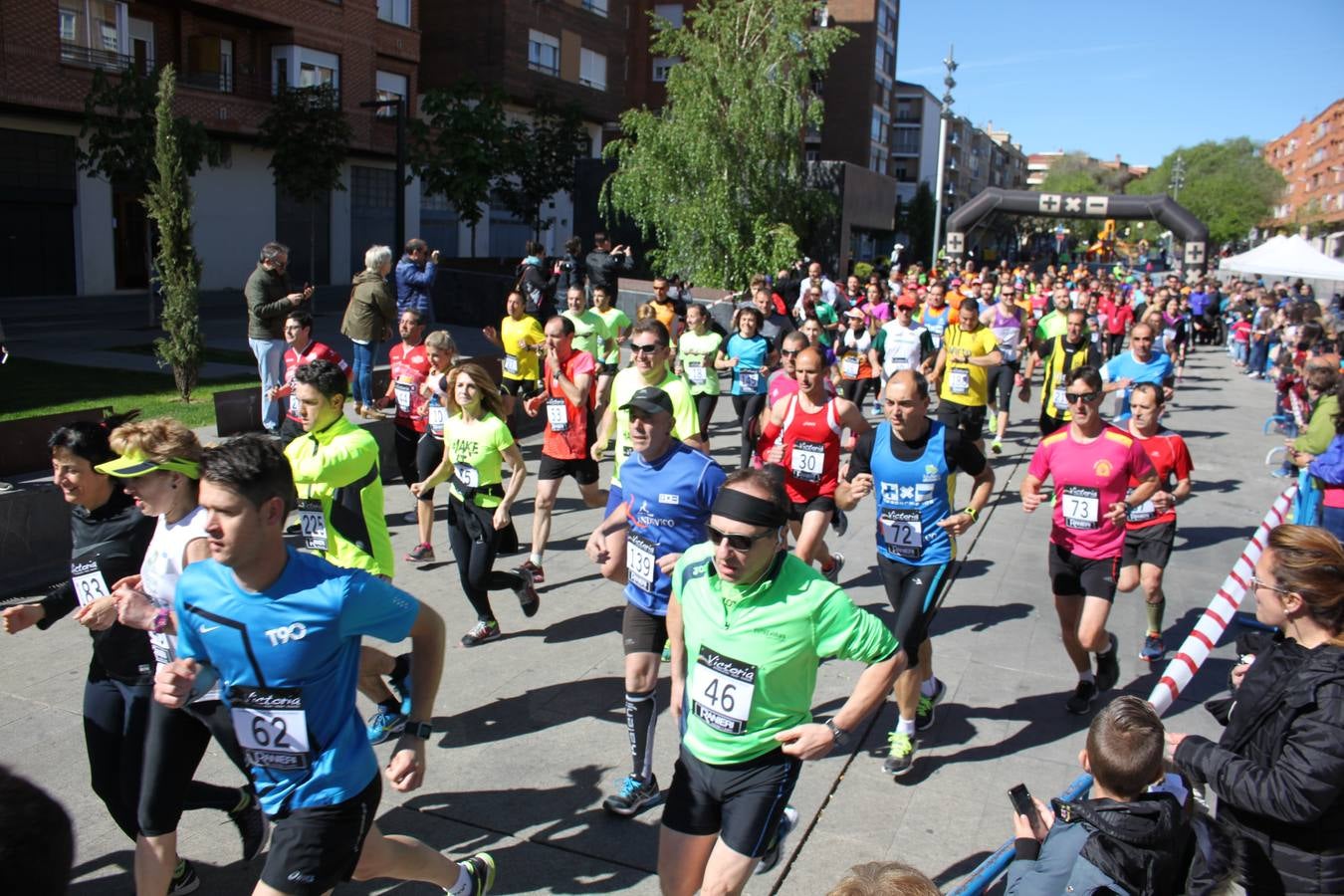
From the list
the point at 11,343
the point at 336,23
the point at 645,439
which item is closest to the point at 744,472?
the point at 645,439

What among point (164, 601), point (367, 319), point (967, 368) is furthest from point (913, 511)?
point (367, 319)

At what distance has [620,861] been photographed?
4.34 meters

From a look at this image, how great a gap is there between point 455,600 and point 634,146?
70.8 ft

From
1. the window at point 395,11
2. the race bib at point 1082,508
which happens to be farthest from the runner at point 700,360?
the window at point 395,11

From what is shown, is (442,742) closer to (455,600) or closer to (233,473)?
(455,600)

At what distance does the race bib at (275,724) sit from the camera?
3021mm

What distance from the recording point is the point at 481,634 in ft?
22.1

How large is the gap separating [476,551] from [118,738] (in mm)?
2789

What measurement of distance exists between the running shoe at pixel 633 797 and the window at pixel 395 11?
112ft

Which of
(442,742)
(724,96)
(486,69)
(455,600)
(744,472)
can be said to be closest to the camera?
(744,472)

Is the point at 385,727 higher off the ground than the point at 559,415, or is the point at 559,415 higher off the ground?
the point at 559,415

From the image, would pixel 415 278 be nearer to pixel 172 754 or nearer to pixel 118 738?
pixel 118 738

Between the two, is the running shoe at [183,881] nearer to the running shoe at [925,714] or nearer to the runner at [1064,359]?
the running shoe at [925,714]

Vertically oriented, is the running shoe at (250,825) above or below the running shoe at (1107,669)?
below
